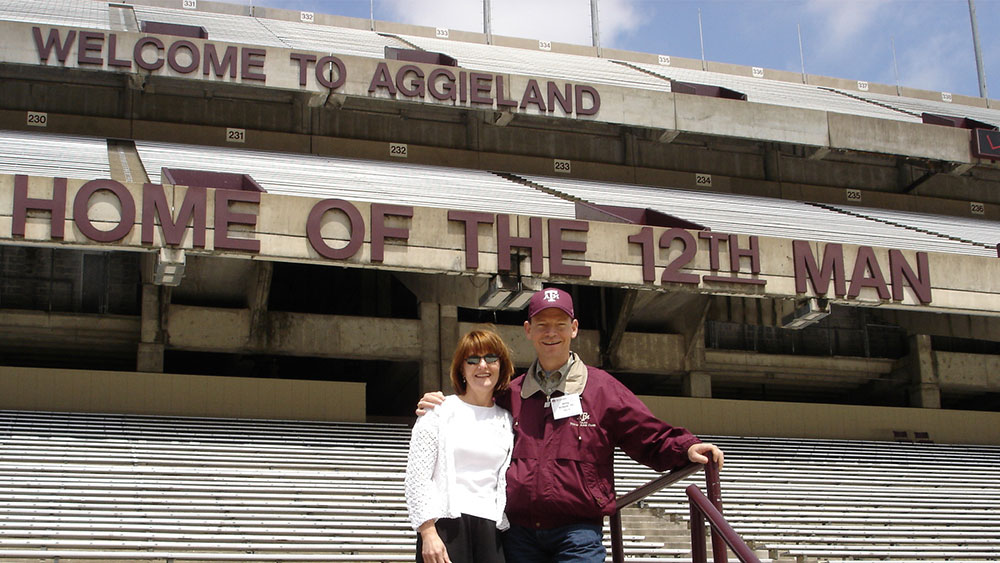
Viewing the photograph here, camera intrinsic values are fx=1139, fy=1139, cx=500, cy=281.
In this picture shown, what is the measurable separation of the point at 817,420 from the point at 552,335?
1530cm

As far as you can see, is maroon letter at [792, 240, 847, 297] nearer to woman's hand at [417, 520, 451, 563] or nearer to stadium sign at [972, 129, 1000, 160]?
stadium sign at [972, 129, 1000, 160]


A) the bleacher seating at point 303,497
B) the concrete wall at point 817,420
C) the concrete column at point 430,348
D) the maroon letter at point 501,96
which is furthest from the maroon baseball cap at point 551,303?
the maroon letter at point 501,96

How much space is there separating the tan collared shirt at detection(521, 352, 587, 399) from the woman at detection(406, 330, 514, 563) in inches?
4.6

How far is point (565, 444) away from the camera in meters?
4.40

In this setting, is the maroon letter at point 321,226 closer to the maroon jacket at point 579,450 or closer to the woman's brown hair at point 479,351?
the maroon jacket at point 579,450

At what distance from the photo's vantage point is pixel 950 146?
71.8 feet

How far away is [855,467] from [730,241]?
3475mm

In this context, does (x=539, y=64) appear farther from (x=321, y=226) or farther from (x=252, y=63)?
(x=321, y=226)

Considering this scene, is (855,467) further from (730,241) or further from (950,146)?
(950,146)

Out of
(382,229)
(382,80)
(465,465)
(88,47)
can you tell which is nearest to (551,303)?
(465,465)

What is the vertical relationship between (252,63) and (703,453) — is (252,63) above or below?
above

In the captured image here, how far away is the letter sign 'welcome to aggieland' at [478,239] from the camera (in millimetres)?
12688

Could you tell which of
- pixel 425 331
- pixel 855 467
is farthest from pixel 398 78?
pixel 855 467

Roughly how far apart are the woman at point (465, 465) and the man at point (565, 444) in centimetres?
7
